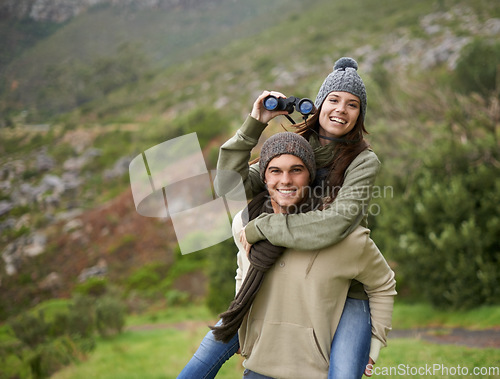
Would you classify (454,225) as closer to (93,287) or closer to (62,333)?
(62,333)

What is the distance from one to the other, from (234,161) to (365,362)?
115cm

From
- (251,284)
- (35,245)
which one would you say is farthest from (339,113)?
(35,245)

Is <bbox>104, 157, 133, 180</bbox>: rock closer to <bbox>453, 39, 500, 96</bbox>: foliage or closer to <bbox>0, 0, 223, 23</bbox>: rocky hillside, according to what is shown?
<bbox>0, 0, 223, 23</bbox>: rocky hillside

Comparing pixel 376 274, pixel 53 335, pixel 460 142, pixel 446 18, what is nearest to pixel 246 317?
pixel 376 274

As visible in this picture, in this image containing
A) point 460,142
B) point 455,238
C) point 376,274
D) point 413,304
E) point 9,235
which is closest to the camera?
point 376,274

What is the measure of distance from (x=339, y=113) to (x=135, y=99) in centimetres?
3784

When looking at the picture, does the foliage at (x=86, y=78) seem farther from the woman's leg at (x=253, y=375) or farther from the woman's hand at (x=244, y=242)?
the woman's leg at (x=253, y=375)

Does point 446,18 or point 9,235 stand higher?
point 446,18

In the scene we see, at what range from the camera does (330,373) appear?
71.1 inches

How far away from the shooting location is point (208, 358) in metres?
2.09

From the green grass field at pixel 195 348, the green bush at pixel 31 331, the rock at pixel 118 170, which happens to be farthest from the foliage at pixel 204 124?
the green bush at pixel 31 331

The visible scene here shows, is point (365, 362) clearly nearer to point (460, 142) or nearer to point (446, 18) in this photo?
point (460, 142)

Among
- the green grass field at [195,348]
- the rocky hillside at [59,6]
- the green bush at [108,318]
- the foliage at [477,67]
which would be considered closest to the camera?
the green grass field at [195,348]

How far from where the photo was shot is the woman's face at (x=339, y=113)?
203 cm
